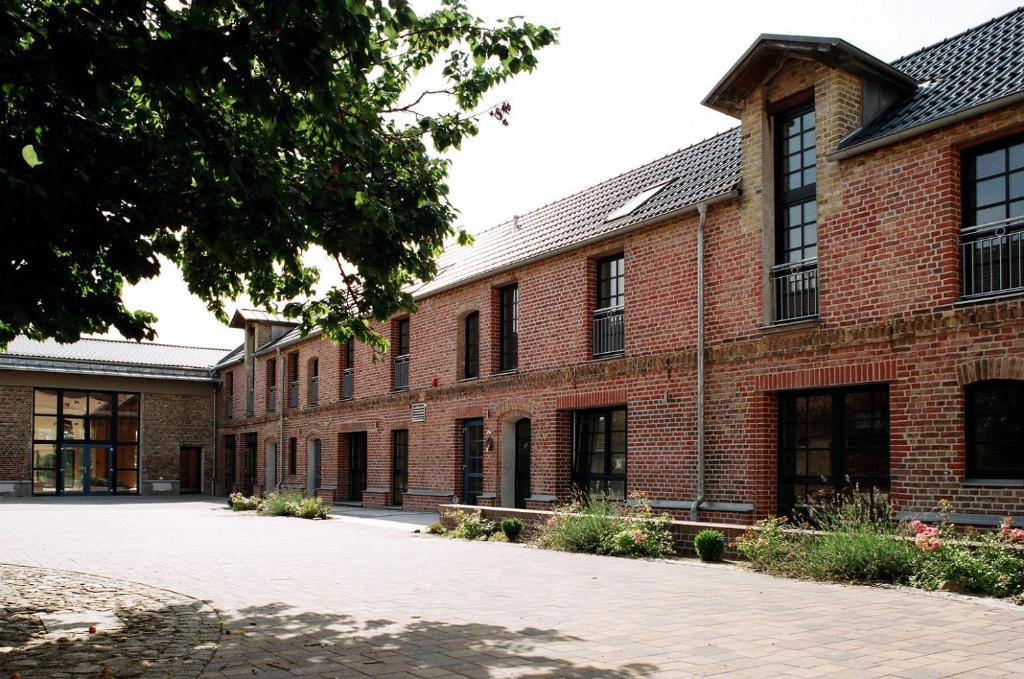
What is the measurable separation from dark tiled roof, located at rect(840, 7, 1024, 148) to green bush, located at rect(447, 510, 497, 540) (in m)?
8.01

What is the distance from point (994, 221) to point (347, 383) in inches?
753

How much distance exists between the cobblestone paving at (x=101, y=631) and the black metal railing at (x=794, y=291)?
8549 mm

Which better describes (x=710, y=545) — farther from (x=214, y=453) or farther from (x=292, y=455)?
(x=214, y=453)

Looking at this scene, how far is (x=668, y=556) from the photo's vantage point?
11570 mm

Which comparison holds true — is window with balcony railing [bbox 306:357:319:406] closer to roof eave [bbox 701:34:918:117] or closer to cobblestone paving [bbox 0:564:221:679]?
roof eave [bbox 701:34:918:117]

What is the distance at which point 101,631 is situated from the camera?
22.2 feet

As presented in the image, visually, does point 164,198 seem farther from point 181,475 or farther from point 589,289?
point 181,475

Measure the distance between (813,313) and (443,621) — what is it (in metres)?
7.42

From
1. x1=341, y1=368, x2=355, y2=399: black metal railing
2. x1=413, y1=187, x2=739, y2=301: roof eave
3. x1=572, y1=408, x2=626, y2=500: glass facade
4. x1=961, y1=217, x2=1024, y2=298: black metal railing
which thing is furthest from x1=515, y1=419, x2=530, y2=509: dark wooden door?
x1=961, y1=217, x2=1024, y2=298: black metal railing

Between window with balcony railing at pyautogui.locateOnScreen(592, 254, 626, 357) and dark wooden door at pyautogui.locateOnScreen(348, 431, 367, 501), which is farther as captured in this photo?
dark wooden door at pyautogui.locateOnScreen(348, 431, 367, 501)

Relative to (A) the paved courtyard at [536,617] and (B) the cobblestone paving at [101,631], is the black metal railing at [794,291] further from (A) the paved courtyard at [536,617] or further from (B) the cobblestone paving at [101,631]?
(B) the cobblestone paving at [101,631]

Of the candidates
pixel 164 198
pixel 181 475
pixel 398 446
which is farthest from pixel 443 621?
pixel 181 475

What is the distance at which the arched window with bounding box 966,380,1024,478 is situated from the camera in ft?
32.6

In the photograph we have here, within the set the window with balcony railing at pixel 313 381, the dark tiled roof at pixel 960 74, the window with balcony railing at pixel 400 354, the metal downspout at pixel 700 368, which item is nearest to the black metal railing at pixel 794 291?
the metal downspout at pixel 700 368
